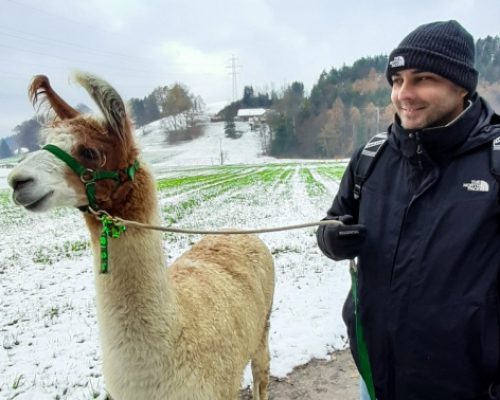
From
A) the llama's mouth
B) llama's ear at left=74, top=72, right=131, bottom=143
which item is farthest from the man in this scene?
the llama's mouth

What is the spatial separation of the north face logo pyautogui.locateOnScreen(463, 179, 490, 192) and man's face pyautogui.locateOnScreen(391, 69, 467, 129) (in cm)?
26

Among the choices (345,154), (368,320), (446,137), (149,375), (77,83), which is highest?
(77,83)

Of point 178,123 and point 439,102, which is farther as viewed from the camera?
point 178,123

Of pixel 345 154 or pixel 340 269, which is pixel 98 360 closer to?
pixel 340 269

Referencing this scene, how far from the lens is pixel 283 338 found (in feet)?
13.3

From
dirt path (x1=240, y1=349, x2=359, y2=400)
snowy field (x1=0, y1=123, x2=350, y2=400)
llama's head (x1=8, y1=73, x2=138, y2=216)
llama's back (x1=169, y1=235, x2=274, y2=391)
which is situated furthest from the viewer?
snowy field (x1=0, y1=123, x2=350, y2=400)

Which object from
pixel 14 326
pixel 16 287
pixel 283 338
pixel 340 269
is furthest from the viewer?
pixel 340 269

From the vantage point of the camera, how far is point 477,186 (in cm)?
127

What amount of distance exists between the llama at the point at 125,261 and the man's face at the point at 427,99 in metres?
1.19

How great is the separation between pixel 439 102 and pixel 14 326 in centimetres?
495

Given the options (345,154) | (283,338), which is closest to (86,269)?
(283,338)

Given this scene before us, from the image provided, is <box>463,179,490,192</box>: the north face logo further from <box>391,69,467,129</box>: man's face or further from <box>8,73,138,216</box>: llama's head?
<box>8,73,138,216</box>: llama's head

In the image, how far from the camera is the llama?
5.22 feet

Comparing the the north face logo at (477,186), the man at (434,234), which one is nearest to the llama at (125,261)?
the man at (434,234)
